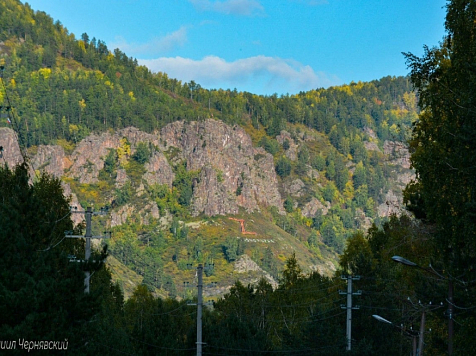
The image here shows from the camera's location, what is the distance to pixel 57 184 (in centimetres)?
6781

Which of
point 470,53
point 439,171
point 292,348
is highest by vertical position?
point 470,53

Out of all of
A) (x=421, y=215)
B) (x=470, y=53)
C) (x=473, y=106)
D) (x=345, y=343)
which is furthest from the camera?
(x=345, y=343)

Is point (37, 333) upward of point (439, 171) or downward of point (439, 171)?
downward

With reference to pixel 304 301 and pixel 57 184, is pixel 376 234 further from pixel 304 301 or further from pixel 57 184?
pixel 57 184

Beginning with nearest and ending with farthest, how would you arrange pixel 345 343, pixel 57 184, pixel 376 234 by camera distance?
pixel 345 343
pixel 57 184
pixel 376 234

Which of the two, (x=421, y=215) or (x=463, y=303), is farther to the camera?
(x=421, y=215)

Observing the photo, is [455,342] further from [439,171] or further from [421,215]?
[421,215]

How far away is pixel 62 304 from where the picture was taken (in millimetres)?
33594

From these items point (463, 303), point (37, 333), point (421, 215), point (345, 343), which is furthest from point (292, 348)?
point (37, 333)

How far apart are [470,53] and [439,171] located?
3.81m

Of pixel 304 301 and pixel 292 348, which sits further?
pixel 304 301

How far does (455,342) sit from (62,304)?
60.7 feet

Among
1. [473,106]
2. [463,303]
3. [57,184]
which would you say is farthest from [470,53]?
[57,184]

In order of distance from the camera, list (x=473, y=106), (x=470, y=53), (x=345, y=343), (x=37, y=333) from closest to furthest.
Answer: (x=473, y=106), (x=470, y=53), (x=37, y=333), (x=345, y=343)
